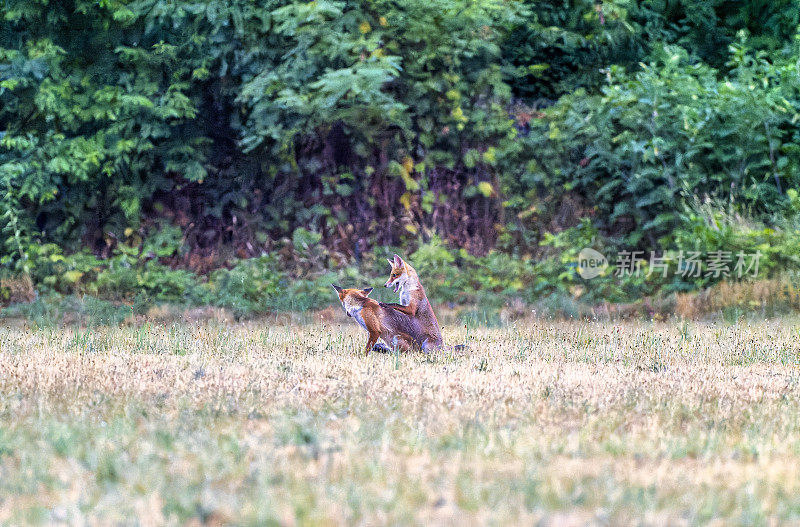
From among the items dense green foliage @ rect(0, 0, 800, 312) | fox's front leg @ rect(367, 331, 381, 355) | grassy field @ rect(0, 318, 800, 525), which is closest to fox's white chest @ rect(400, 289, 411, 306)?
fox's front leg @ rect(367, 331, 381, 355)

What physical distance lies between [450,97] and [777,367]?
720cm

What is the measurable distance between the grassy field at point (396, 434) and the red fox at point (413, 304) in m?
0.30

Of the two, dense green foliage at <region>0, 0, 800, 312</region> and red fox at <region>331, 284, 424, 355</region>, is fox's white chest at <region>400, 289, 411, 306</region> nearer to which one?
red fox at <region>331, 284, 424, 355</region>

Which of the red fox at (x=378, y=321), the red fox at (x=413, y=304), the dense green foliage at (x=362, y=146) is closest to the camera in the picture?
the red fox at (x=378, y=321)

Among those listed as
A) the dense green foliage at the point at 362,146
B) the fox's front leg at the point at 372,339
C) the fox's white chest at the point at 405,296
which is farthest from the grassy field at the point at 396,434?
the dense green foliage at the point at 362,146

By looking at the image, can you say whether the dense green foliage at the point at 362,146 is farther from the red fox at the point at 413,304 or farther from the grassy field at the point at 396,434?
the grassy field at the point at 396,434

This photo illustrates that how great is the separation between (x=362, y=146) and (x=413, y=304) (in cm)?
605

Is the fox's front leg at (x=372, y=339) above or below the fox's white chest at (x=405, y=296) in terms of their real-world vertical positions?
below

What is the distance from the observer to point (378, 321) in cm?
771

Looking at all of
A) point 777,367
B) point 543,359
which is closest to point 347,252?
point 543,359

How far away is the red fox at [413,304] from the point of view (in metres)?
7.81

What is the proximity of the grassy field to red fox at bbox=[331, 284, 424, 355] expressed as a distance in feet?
0.86

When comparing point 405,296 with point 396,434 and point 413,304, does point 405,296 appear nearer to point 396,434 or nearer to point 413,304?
point 413,304

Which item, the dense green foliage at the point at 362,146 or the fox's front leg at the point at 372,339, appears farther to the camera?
the dense green foliage at the point at 362,146
